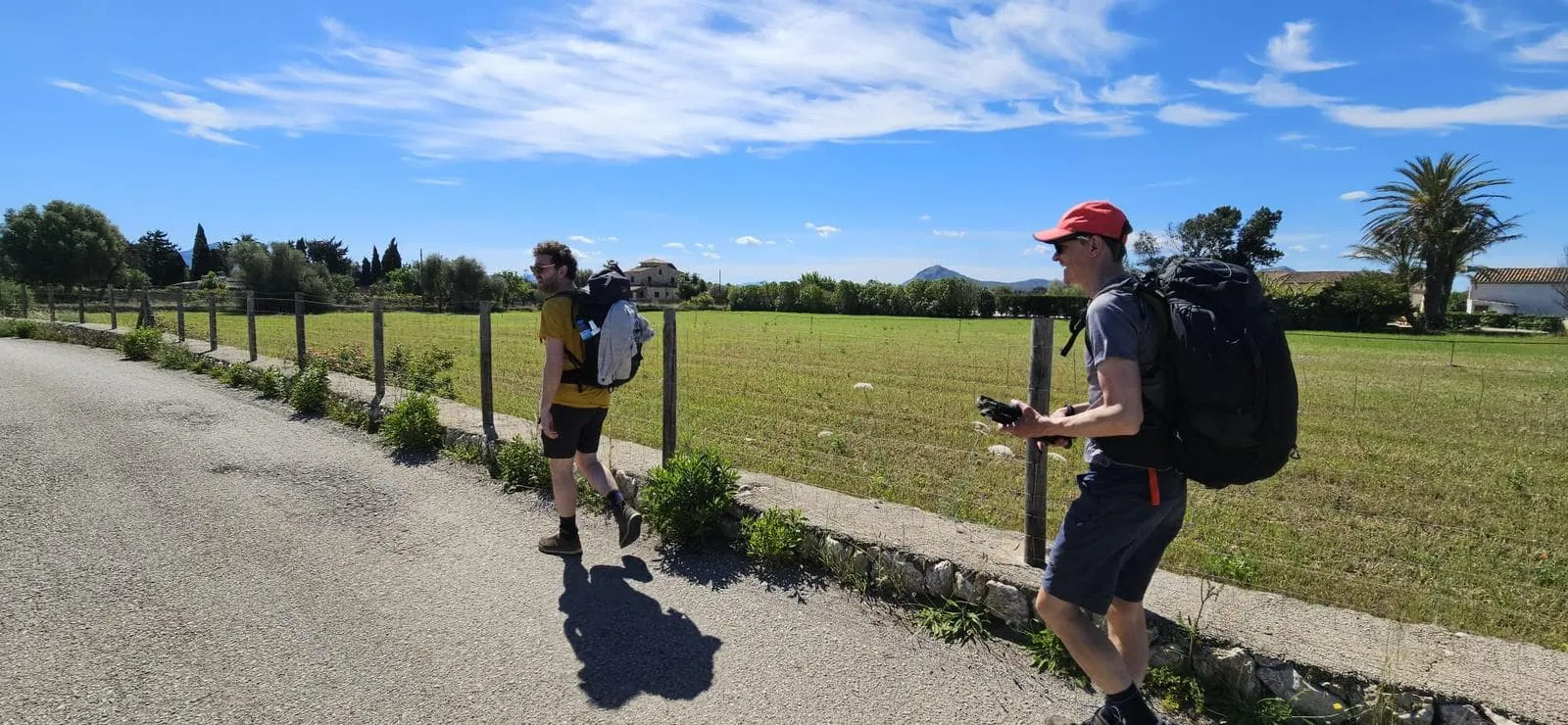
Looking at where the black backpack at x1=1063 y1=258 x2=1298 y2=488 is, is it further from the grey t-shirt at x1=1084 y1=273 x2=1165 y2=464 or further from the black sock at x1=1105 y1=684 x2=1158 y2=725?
the black sock at x1=1105 y1=684 x2=1158 y2=725

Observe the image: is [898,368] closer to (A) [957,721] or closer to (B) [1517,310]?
(A) [957,721]

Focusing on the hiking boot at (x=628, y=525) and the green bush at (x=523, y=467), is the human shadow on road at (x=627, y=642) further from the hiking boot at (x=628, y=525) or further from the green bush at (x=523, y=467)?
the green bush at (x=523, y=467)

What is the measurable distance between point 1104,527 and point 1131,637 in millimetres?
632

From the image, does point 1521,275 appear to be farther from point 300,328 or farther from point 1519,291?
point 300,328

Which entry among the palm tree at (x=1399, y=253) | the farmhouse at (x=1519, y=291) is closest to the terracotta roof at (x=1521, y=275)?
the farmhouse at (x=1519, y=291)

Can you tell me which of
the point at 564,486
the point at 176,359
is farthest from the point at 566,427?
the point at 176,359

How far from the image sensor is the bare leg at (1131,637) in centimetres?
273

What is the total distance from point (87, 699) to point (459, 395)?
7.67 meters

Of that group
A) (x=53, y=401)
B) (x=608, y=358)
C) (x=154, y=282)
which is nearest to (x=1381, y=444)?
(x=608, y=358)

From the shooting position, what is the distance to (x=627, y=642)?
3.54 metres

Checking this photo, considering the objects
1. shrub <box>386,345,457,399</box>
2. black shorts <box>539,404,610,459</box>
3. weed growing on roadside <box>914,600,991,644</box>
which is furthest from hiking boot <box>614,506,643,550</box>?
shrub <box>386,345,457,399</box>

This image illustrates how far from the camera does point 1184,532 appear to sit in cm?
529

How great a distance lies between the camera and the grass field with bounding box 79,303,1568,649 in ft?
14.8

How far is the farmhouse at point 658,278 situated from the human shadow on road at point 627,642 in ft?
274
